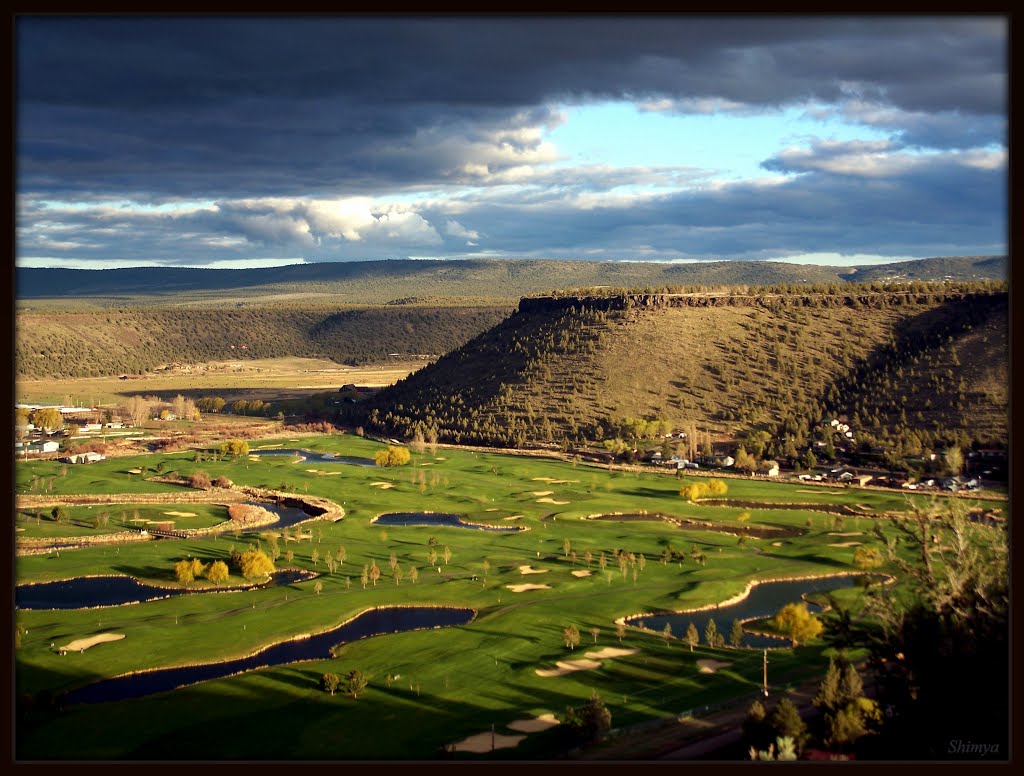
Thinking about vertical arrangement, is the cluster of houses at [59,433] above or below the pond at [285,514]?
above

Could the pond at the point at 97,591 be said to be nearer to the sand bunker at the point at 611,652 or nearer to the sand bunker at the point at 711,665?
the sand bunker at the point at 611,652

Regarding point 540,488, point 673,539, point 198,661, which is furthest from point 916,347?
point 198,661

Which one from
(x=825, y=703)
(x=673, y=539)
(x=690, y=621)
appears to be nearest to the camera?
(x=825, y=703)

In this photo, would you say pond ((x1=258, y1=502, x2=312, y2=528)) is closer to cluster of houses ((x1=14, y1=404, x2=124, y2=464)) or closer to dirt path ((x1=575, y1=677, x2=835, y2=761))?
cluster of houses ((x1=14, y1=404, x2=124, y2=464))

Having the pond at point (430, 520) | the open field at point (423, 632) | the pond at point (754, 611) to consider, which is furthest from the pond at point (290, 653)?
the pond at point (430, 520)

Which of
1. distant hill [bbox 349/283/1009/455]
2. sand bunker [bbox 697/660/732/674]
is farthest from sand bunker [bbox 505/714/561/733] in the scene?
distant hill [bbox 349/283/1009/455]

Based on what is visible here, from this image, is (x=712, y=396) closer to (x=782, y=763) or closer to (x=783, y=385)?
(x=783, y=385)

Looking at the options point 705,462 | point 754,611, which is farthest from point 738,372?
point 754,611
